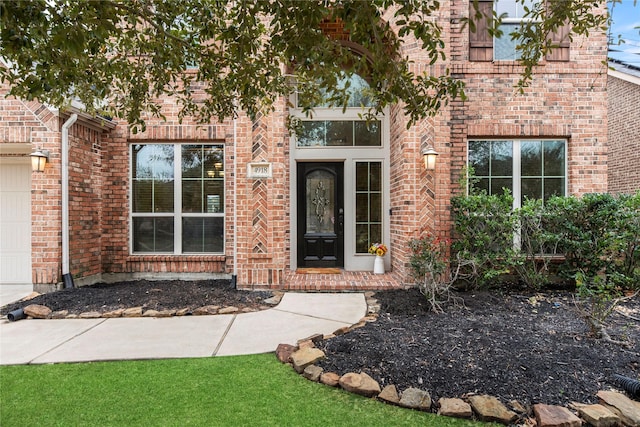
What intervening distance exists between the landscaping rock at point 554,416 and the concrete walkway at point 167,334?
214cm

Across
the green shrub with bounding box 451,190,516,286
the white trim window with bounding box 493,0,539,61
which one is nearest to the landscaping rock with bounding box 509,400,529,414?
the green shrub with bounding box 451,190,516,286

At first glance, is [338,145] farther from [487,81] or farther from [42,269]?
[42,269]

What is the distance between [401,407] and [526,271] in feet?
13.6

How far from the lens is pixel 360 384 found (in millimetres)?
2662

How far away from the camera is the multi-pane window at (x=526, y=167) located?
6.15m

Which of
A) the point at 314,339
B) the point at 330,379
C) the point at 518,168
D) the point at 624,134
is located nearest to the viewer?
the point at 330,379

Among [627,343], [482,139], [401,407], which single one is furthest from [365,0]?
[482,139]

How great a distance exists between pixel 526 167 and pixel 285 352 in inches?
212

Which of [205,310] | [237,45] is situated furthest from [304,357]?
[237,45]

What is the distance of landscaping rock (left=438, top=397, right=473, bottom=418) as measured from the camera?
92.4 inches

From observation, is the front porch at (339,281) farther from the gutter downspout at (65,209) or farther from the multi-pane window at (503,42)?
the multi-pane window at (503,42)

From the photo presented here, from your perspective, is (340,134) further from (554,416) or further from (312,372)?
(554,416)

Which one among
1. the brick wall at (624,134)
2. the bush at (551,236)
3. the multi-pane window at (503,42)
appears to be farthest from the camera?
the brick wall at (624,134)

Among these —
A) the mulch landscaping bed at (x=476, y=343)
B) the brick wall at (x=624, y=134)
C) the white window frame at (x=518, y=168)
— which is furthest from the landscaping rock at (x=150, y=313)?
the brick wall at (x=624, y=134)
